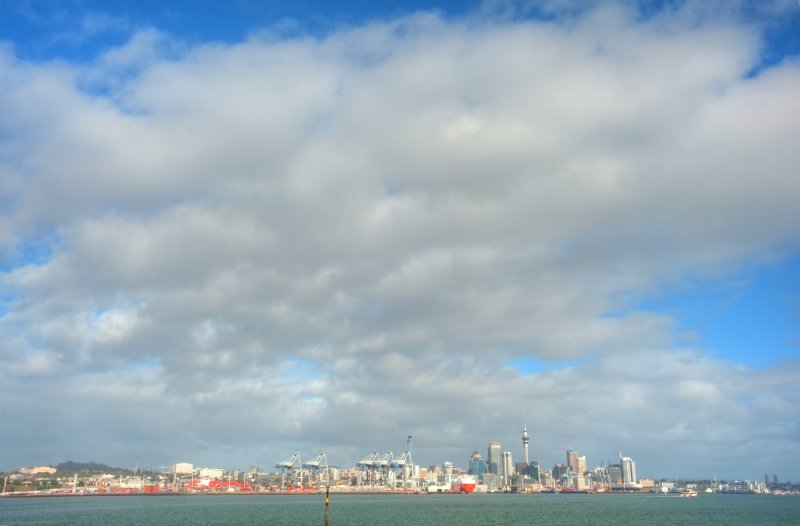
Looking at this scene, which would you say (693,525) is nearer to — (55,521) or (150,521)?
(150,521)

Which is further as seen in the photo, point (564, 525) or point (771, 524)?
point (771, 524)

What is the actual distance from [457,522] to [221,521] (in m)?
34.2

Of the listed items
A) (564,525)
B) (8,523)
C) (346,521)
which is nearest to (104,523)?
(8,523)

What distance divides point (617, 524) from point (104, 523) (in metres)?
72.3

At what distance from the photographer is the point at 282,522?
280 ft

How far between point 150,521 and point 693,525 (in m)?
78.1

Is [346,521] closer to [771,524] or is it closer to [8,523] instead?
[8,523]

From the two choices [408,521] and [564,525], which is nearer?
[564,525]

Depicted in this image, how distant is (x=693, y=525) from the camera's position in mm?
87750

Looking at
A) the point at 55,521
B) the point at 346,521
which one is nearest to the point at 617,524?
the point at 346,521

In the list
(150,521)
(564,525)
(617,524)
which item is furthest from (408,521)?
(150,521)

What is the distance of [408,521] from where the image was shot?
91.2 metres

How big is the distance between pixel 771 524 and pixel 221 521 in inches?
3214

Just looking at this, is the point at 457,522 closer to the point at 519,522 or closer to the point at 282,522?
the point at 519,522
